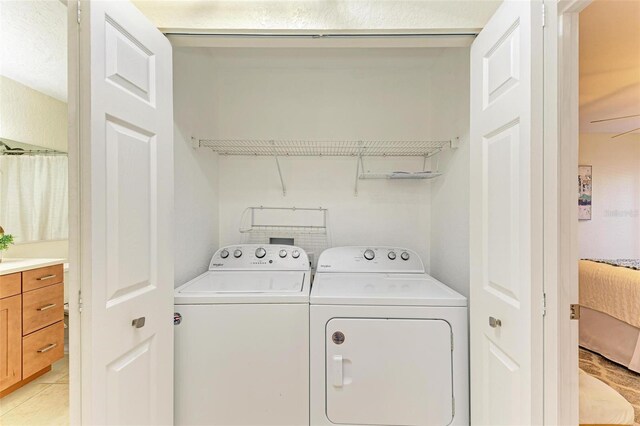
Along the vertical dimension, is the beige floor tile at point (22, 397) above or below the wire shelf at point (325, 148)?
below

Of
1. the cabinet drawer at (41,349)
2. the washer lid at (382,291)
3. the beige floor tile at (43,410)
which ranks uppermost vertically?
the washer lid at (382,291)

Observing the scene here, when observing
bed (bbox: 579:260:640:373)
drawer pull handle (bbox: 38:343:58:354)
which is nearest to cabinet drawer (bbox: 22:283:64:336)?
drawer pull handle (bbox: 38:343:58:354)

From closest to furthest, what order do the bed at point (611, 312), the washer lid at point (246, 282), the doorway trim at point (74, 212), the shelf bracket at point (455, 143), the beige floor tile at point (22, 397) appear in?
the doorway trim at point (74, 212)
the beige floor tile at point (22, 397)
the washer lid at point (246, 282)
the shelf bracket at point (455, 143)
the bed at point (611, 312)

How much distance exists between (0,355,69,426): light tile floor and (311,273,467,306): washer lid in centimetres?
127

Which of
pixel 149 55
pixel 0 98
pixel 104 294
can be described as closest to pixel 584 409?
pixel 104 294

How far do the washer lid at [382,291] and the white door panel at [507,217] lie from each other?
8.5 inches

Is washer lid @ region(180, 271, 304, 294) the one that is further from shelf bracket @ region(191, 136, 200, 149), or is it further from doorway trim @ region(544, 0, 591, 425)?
doorway trim @ region(544, 0, 591, 425)

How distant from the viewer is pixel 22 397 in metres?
1.40

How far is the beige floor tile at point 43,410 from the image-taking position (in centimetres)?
131

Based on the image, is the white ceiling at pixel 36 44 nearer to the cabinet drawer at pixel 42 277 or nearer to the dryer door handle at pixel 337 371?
the cabinet drawer at pixel 42 277

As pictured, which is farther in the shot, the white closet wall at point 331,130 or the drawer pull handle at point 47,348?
the white closet wall at point 331,130

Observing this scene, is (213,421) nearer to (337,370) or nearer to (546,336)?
(337,370)

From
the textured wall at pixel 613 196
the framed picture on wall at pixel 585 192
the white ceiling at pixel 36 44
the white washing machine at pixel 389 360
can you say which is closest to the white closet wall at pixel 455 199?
the white washing machine at pixel 389 360

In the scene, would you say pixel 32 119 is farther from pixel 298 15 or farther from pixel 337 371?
pixel 337 371
